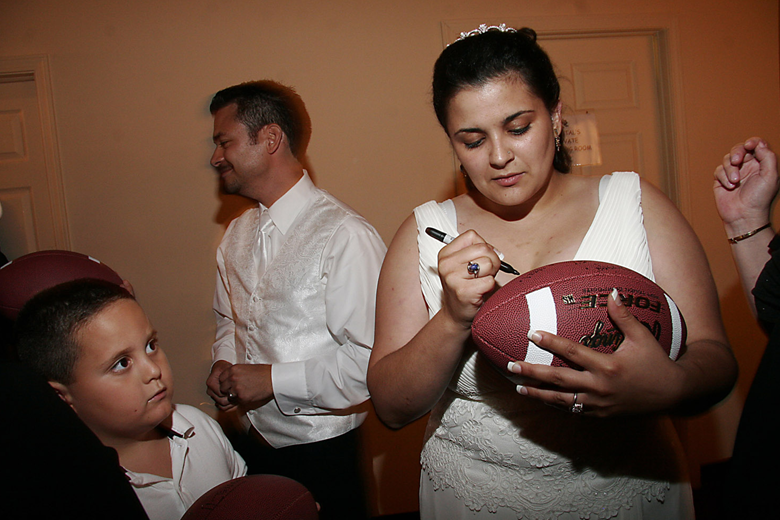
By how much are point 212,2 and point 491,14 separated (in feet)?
5.14

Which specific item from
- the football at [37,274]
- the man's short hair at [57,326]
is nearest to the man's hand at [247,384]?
the football at [37,274]

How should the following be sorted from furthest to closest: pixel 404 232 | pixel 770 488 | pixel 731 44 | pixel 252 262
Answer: pixel 731 44 → pixel 252 262 → pixel 404 232 → pixel 770 488

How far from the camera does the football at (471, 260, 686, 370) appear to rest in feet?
2.76

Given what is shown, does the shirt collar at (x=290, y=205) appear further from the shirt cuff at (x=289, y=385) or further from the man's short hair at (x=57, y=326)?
the man's short hair at (x=57, y=326)

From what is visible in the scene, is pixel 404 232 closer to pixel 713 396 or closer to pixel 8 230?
pixel 713 396

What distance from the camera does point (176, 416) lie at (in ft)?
4.19

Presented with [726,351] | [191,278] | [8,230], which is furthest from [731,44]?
[8,230]

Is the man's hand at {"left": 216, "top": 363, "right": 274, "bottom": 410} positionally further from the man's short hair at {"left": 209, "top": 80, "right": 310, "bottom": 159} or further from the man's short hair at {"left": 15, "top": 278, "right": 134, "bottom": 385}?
the man's short hair at {"left": 209, "top": 80, "right": 310, "bottom": 159}

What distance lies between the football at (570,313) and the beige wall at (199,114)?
1.86 meters

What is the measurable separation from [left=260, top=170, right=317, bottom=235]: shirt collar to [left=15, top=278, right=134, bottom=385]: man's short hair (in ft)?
2.71

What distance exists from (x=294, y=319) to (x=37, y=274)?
32.3 inches

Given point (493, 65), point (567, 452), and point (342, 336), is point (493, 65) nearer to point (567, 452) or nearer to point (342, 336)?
point (567, 452)

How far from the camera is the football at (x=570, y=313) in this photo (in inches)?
33.1

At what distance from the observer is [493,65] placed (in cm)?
103
